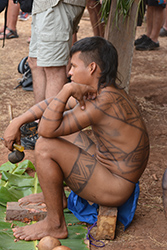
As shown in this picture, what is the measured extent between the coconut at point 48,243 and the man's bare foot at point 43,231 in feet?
0.48

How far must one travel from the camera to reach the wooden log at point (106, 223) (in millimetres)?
2406

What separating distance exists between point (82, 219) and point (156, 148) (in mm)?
1543

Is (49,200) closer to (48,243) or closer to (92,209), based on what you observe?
(48,243)

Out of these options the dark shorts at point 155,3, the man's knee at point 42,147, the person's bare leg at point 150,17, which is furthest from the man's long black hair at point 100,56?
the person's bare leg at point 150,17

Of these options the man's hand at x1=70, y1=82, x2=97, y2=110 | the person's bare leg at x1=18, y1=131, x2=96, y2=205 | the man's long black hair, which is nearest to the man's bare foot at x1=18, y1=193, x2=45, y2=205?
the person's bare leg at x1=18, y1=131, x2=96, y2=205

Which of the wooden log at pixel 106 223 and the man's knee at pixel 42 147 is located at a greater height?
the man's knee at pixel 42 147

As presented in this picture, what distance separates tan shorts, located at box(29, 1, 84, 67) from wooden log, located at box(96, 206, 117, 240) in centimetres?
167

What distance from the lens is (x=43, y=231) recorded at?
245 centimetres

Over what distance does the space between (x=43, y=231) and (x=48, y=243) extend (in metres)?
0.21

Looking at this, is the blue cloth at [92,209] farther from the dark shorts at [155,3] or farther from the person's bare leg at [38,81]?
the dark shorts at [155,3]

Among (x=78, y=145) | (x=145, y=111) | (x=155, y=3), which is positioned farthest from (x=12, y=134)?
(x=155, y=3)

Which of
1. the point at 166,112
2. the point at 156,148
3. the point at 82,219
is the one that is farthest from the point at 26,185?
the point at 166,112

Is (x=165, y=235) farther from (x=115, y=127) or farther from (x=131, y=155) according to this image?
(x=115, y=127)

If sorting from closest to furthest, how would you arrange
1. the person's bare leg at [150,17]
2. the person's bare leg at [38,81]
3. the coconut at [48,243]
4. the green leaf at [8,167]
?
the coconut at [48,243] → the green leaf at [8,167] → the person's bare leg at [38,81] → the person's bare leg at [150,17]
